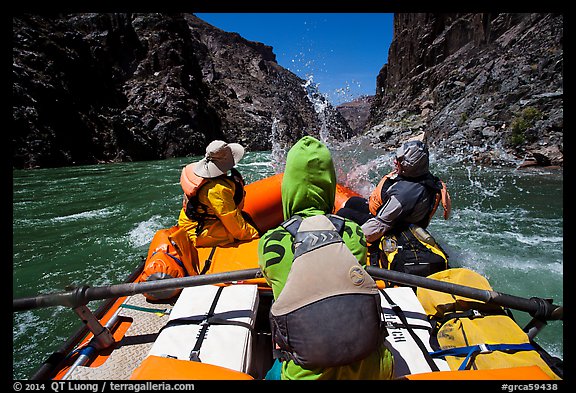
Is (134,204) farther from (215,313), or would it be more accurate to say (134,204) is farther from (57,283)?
(215,313)

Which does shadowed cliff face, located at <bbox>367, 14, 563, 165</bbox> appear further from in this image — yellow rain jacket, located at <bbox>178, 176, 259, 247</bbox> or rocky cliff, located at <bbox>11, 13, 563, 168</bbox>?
yellow rain jacket, located at <bbox>178, 176, 259, 247</bbox>

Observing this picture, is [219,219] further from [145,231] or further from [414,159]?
[145,231]

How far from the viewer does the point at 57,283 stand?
14.1 feet

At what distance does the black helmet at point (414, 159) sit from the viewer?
8.88 ft

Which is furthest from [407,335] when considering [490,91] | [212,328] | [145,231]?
[490,91]

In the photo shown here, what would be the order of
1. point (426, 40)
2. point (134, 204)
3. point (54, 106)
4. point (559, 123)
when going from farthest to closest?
point (426, 40) < point (54, 106) < point (559, 123) < point (134, 204)

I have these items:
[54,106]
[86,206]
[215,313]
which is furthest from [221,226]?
[54,106]

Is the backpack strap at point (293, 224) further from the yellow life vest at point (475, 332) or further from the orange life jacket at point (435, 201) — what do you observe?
the orange life jacket at point (435, 201)

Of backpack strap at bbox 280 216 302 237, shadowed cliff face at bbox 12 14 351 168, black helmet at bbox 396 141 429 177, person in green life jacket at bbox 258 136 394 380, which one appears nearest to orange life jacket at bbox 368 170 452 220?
black helmet at bbox 396 141 429 177

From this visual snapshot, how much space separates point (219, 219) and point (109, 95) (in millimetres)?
33825

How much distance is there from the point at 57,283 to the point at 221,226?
282 centimetres

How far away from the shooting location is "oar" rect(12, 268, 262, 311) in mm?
1746

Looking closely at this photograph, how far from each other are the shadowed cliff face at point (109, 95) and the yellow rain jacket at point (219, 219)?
45.2 ft

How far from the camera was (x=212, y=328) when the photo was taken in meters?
1.78
